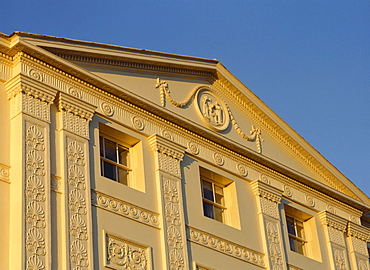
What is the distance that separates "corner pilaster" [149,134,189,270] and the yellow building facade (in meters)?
0.04

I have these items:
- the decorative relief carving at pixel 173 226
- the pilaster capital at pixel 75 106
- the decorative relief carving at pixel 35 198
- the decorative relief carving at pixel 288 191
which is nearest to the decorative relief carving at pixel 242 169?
the decorative relief carving at pixel 288 191

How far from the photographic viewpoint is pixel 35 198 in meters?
18.4

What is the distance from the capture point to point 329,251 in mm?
26203

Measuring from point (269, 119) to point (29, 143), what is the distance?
9791 mm

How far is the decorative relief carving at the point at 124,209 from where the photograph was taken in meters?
19.9

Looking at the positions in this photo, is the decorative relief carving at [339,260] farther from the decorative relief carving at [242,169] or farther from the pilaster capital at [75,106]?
the pilaster capital at [75,106]

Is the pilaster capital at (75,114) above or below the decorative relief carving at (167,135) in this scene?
below

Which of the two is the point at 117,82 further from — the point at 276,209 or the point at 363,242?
the point at 363,242

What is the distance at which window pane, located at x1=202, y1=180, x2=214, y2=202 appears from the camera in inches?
929

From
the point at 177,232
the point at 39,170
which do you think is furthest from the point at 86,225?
the point at 177,232

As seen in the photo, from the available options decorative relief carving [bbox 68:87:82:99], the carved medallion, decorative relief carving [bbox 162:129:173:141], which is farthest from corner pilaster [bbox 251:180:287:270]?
decorative relief carving [bbox 68:87:82:99]

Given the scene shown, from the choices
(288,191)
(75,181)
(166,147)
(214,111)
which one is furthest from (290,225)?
(75,181)

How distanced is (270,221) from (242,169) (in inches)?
66.6

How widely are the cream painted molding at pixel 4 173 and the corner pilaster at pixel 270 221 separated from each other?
8287 millimetres
